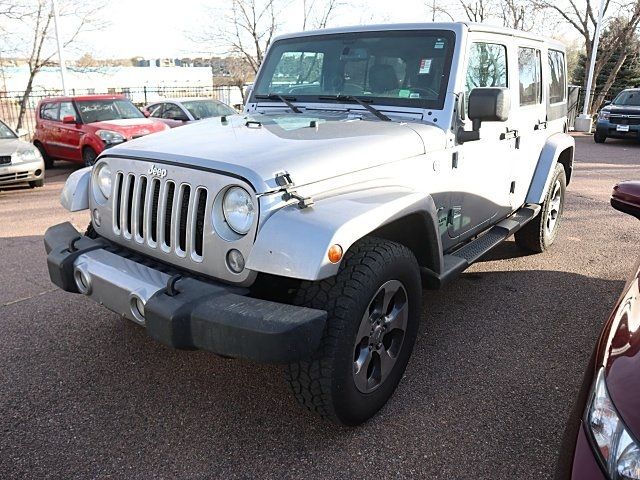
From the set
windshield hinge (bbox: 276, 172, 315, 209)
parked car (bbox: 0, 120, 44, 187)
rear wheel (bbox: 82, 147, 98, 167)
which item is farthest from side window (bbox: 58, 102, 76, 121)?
windshield hinge (bbox: 276, 172, 315, 209)

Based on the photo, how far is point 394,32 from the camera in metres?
3.57

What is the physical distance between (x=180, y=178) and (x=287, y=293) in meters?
0.75

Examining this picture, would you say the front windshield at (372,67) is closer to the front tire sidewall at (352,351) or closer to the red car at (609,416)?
the front tire sidewall at (352,351)

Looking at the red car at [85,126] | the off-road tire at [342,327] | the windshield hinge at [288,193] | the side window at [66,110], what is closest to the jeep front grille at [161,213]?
the windshield hinge at [288,193]

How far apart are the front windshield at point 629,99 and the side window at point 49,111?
593 inches

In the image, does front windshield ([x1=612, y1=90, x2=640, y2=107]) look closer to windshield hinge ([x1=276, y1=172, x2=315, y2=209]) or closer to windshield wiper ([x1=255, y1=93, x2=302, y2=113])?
windshield wiper ([x1=255, y1=93, x2=302, y2=113])

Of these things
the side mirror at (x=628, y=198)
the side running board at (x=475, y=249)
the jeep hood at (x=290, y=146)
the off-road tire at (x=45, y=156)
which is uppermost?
the jeep hood at (x=290, y=146)

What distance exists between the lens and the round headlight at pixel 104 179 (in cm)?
299

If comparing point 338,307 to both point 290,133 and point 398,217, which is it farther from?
point 290,133

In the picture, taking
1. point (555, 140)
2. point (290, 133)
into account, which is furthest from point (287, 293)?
point (555, 140)

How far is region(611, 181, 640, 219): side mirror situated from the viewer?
2771 millimetres

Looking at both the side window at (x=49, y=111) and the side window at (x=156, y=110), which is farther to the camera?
the side window at (x=156, y=110)

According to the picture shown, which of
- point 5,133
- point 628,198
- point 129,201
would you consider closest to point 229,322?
point 129,201

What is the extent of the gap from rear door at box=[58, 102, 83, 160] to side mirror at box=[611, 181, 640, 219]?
32.3 ft
